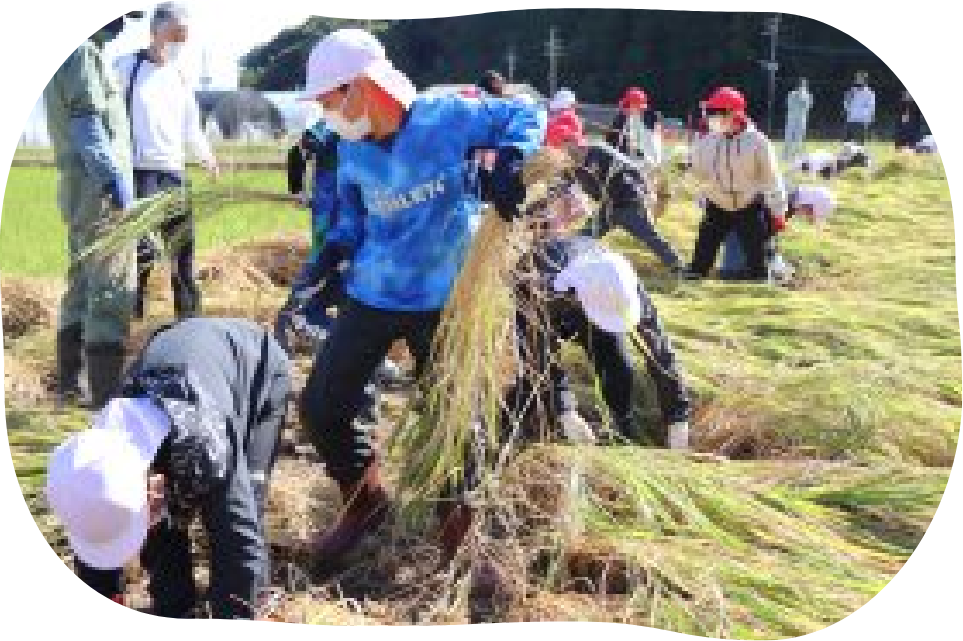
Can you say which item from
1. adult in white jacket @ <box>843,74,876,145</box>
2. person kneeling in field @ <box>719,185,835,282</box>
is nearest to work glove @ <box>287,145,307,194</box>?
person kneeling in field @ <box>719,185,835,282</box>

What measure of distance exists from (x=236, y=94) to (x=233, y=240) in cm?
33

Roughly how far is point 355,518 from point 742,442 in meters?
0.90

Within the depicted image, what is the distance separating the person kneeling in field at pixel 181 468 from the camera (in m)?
2.94

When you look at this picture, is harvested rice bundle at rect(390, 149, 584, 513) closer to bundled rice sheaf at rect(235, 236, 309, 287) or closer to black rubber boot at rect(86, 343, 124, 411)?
bundled rice sheaf at rect(235, 236, 309, 287)

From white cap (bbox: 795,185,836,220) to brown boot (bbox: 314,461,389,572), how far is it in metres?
1.15

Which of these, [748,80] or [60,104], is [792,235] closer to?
[748,80]

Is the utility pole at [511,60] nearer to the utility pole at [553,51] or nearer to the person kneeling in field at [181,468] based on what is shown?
the utility pole at [553,51]

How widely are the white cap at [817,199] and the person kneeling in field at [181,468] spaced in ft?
4.06

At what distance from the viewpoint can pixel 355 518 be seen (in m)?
3.35

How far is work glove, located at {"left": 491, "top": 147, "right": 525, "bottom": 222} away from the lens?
3.17 metres

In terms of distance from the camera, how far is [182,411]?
9.77 ft

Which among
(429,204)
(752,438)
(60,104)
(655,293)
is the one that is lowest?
(752,438)

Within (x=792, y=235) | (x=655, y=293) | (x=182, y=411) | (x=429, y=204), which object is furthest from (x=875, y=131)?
(x=182, y=411)

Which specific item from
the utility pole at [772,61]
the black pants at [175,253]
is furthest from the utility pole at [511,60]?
the black pants at [175,253]
